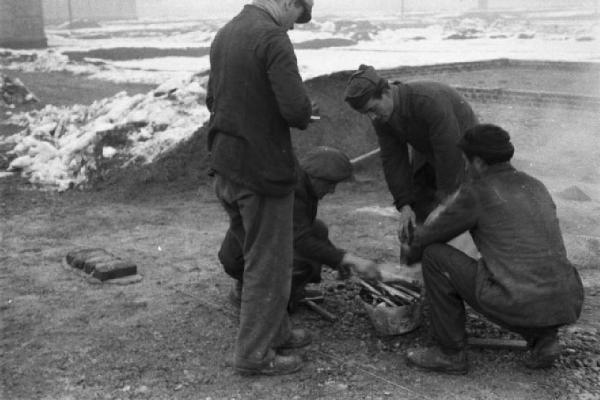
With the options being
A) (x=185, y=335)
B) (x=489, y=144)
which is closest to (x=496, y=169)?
(x=489, y=144)

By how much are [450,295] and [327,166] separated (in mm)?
1055

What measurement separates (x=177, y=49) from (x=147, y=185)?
18813 mm

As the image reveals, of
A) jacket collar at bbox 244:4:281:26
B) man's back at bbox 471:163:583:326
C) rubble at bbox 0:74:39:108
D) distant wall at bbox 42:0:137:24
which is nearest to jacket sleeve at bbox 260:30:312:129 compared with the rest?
jacket collar at bbox 244:4:281:26

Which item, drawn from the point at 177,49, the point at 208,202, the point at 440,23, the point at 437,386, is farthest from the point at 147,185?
the point at 440,23

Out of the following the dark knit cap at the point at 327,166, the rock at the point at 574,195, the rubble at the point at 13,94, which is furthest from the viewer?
the rubble at the point at 13,94

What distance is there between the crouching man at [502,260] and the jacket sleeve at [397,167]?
3.51 ft

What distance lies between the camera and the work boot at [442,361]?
4121 mm

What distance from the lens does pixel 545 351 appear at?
4035 millimetres

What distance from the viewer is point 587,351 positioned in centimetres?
441

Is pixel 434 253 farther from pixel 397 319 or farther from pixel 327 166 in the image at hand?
pixel 327 166

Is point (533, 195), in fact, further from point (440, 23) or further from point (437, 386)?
point (440, 23)

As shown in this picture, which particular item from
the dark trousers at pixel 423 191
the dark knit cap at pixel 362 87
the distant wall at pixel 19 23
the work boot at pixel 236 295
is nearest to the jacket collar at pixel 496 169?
the dark knit cap at pixel 362 87

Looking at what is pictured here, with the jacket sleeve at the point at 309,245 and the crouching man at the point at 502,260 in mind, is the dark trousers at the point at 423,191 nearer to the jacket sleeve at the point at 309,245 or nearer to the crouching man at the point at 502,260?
the jacket sleeve at the point at 309,245

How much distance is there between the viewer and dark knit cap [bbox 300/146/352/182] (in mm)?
4547
